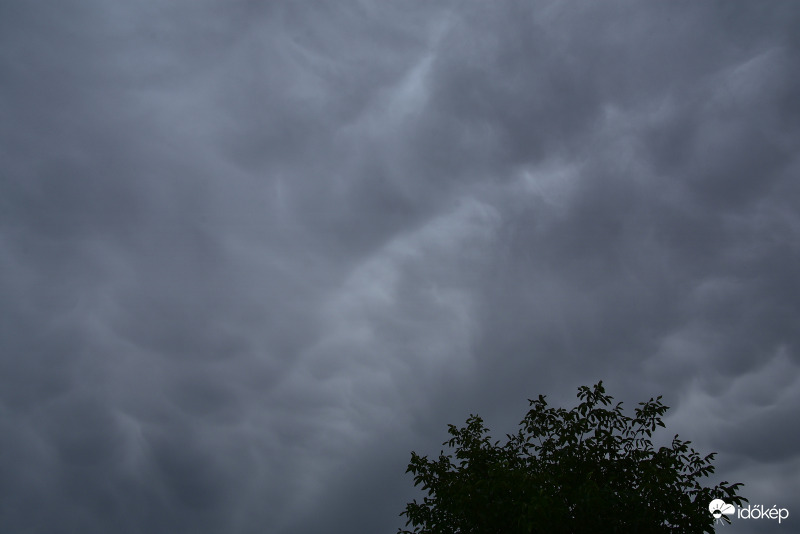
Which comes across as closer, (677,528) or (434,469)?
(677,528)

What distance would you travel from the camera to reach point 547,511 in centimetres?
1389

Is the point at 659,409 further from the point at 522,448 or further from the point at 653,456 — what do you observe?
the point at 522,448

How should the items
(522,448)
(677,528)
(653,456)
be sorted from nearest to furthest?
1. (677,528)
2. (653,456)
3. (522,448)

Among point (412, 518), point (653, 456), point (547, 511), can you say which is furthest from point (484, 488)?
point (653, 456)

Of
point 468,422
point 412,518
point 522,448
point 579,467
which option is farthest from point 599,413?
point 412,518

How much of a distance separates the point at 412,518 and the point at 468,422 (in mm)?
3639

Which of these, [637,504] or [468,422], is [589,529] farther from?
[468,422]

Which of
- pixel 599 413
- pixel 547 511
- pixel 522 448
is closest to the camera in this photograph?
pixel 547 511

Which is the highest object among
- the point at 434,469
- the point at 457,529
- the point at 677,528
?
the point at 434,469

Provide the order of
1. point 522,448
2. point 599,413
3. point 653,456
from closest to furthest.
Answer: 1. point 653,456
2. point 599,413
3. point 522,448

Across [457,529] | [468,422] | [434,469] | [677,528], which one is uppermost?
[468,422]

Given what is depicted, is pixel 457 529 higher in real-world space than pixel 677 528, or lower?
higher

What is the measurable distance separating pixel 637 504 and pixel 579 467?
7.49 ft

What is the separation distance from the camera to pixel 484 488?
52.5ft
